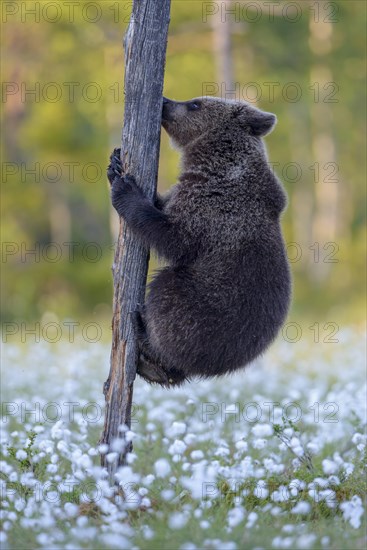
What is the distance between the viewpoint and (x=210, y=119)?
619cm

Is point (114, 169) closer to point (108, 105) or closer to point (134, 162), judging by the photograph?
point (134, 162)

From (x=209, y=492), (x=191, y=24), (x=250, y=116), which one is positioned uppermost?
(x=191, y=24)

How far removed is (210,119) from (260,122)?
37 centimetres

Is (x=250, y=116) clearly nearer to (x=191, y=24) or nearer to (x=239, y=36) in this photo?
(x=191, y=24)

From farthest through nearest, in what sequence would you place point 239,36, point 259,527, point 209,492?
point 239,36 → point 209,492 → point 259,527

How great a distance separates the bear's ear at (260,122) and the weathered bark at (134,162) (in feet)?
2.63

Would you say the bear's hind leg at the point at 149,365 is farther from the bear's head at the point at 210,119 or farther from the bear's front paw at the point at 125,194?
the bear's head at the point at 210,119

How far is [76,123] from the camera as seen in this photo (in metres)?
18.2

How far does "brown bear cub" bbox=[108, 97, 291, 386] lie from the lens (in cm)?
547

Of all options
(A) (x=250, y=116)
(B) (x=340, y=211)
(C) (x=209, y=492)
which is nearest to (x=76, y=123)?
(A) (x=250, y=116)

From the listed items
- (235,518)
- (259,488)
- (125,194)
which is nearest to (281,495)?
(259,488)

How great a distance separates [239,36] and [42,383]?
779 centimetres

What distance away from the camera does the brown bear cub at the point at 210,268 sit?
18.0 feet

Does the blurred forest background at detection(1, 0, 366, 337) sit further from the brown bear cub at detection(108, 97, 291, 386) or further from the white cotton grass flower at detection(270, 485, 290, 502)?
the white cotton grass flower at detection(270, 485, 290, 502)
